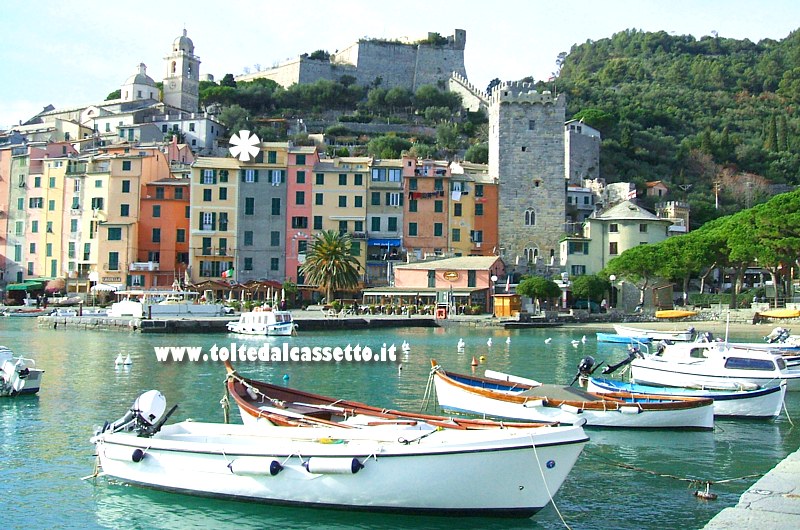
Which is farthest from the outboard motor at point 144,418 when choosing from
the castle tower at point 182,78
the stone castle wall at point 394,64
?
the stone castle wall at point 394,64

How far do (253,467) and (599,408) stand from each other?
944 centimetres

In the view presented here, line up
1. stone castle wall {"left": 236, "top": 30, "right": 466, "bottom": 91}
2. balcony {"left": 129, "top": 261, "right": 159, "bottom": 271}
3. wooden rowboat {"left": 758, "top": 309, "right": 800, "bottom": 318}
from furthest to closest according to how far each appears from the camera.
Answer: stone castle wall {"left": 236, "top": 30, "right": 466, "bottom": 91}, balcony {"left": 129, "top": 261, "right": 159, "bottom": 271}, wooden rowboat {"left": 758, "top": 309, "right": 800, "bottom": 318}

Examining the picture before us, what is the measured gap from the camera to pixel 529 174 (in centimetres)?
7012

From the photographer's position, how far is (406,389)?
27031 mm

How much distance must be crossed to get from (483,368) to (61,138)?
246 ft

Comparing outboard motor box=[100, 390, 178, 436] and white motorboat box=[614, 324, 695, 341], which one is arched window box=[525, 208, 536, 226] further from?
outboard motor box=[100, 390, 178, 436]

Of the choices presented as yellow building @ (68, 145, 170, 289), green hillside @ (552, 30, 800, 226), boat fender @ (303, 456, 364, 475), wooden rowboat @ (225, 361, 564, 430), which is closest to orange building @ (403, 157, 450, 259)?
yellow building @ (68, 145, 170, 289)

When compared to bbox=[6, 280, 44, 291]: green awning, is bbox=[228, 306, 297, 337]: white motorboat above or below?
below

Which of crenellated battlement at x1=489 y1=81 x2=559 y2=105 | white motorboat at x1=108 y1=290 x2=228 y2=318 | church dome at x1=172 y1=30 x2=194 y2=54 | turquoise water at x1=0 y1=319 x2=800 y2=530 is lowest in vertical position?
turquoise water at x1=0 y1=319 x2=800 y2=530

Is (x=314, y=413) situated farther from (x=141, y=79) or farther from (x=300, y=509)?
(x=141, y=79)

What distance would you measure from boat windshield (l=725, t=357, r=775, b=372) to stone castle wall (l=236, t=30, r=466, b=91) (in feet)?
323

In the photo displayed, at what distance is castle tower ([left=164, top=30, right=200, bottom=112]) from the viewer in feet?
348

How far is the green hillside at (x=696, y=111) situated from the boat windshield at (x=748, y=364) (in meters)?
64.2

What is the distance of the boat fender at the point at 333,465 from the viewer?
12.9 m
